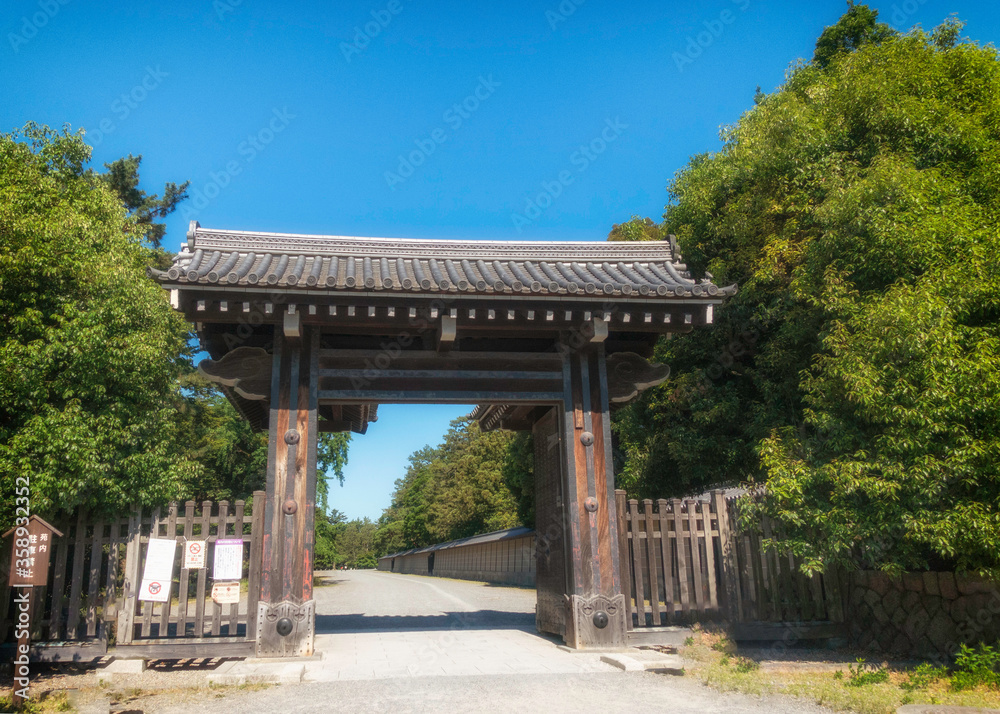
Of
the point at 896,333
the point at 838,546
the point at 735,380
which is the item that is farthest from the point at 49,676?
the point at 735,380

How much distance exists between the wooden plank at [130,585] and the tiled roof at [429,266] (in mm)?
3072

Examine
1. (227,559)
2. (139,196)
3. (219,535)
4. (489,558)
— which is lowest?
(489,558)

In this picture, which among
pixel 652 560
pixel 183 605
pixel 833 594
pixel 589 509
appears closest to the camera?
pixel 183 605

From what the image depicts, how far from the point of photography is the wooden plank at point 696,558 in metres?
8.60

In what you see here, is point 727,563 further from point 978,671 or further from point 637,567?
point 978,671

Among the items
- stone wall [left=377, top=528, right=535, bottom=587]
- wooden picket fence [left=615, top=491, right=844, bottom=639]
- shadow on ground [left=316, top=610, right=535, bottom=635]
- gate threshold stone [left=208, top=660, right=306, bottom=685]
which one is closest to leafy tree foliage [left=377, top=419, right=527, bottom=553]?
stone wall [left=377, top=528, right=535, bottom=587]

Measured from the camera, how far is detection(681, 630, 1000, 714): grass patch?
5.67 meters

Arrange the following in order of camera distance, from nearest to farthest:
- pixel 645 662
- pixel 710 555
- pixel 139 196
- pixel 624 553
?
pixel 645 662
pixel 624 553
pixel 710 555
pixel 139 196

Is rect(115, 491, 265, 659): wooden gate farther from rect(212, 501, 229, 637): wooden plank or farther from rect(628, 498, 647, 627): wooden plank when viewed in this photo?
rect(628, 498, 647, 627): wooden plank

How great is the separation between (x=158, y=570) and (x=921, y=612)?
30.7 feet

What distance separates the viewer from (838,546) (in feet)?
22.3

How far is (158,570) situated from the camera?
7.44 metres

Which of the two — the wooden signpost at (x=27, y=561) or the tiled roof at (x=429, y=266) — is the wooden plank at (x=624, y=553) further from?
the wooden signpost at (x=27, y=561)

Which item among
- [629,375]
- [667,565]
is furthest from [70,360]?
[667,565]
